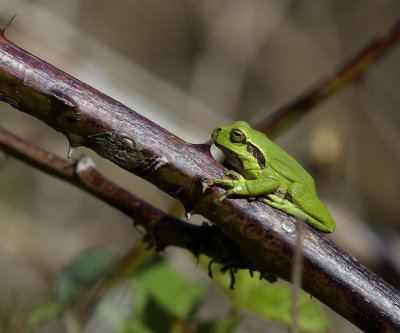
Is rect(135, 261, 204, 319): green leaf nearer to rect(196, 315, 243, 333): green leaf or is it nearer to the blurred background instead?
rect(196, 315, 243, 333): green leaf

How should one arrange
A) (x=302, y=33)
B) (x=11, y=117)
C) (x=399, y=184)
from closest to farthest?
(x=11, y=117) < (x=399, y=184) < (x=302, y=33)

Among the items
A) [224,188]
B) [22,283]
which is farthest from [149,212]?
[22,283]

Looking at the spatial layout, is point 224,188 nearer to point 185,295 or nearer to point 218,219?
point 218,219

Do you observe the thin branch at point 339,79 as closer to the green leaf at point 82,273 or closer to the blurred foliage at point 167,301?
the blurred foliage at point 167,301

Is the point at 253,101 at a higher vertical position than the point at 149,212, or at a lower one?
higher

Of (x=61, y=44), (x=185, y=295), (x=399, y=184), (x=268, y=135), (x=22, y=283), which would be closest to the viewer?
(x=185, y=295)

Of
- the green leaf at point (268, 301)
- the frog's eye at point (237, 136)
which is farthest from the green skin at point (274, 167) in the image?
the green leaf at point (268, 301)

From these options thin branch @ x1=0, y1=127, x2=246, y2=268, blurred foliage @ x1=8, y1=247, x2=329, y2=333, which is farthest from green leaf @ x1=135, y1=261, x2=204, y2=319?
thin branch @ x1=0, y1=127, x2=246, y2=268
